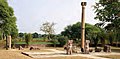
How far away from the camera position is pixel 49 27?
6581cm

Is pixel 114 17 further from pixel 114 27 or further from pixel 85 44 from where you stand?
pixel 85 44

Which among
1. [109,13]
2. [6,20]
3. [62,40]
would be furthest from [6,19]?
[109,13]

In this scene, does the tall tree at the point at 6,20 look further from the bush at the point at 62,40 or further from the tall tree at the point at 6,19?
the bush at the point at 62,40

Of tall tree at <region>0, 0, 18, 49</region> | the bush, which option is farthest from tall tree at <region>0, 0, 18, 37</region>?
the bush

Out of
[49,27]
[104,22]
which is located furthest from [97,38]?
[49,27]

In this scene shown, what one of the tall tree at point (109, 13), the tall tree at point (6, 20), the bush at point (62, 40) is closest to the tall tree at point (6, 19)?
the tall tree at point (6, 20)

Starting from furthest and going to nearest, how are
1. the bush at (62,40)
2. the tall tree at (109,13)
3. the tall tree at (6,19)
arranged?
the bush at (62,40), the tall tree at (6,19), the tall tree at (109,13)

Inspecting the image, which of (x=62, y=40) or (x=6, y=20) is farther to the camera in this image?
(x=62, y=40)

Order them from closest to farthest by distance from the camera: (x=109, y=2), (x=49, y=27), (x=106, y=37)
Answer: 1. (x=109, y=2)
2. (x=106, y=37)
3. (x=49, y=27)

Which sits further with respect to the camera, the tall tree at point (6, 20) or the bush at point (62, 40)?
the bush at point (62, 40)

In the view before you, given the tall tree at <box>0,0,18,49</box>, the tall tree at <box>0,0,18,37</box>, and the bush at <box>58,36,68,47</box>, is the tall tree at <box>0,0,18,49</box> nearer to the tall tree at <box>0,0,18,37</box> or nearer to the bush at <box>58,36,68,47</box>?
the tall tree at <box>0,0,18,37</box>

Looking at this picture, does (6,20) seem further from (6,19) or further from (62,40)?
(62,40)

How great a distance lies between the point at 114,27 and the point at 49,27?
35326 millimetres

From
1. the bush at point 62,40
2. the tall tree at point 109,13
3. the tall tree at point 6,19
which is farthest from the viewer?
the bush at point 62,40
